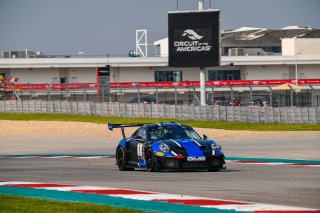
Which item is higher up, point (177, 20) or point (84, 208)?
point (177, 20)

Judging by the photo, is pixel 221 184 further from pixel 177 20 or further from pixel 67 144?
pixel 177 20

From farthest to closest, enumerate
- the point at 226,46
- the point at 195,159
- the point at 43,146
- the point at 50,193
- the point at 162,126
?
the point at 226,46 < the point at 43,146 < the point at 162,126 < the point at 195,159 < the point at 50,193

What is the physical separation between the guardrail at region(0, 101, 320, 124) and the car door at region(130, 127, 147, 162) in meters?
25.1

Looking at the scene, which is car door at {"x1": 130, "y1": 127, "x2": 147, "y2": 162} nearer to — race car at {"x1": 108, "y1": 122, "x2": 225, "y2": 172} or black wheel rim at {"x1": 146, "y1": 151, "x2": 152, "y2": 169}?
race car at {"x1": 108, "y1": 122, "x2": 225, "y2": 172}

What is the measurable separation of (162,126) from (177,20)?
100ft

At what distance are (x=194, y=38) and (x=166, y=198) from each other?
37918 mm

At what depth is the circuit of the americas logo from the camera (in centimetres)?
4981

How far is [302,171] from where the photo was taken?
60.2ft

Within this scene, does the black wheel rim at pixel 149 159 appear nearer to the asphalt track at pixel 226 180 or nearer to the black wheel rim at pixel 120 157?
the asphalt track at pixel 226 180

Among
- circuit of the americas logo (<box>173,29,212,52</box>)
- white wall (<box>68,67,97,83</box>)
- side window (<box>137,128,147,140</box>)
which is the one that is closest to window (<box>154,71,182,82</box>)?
white wall (<box>68,67,97,83</box>)

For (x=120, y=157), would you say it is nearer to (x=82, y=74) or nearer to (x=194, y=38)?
(x=194, y=38)

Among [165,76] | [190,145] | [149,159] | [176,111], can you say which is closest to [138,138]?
[149,159]

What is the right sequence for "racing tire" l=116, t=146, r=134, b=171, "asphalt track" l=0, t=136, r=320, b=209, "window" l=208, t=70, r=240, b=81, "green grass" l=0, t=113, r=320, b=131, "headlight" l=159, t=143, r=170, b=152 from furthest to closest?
"window" l=208, t=70, r=240, b=81
"green grass" l=0, t=113, r=320, b=131
"racing tire" l=116, t=146, r=134, b=171
"headlight" l=159, t=143, r=170, b=152
"asphalt track" l=0, t=136, r=320, b=209

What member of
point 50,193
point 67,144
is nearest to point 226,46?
point 67,144
